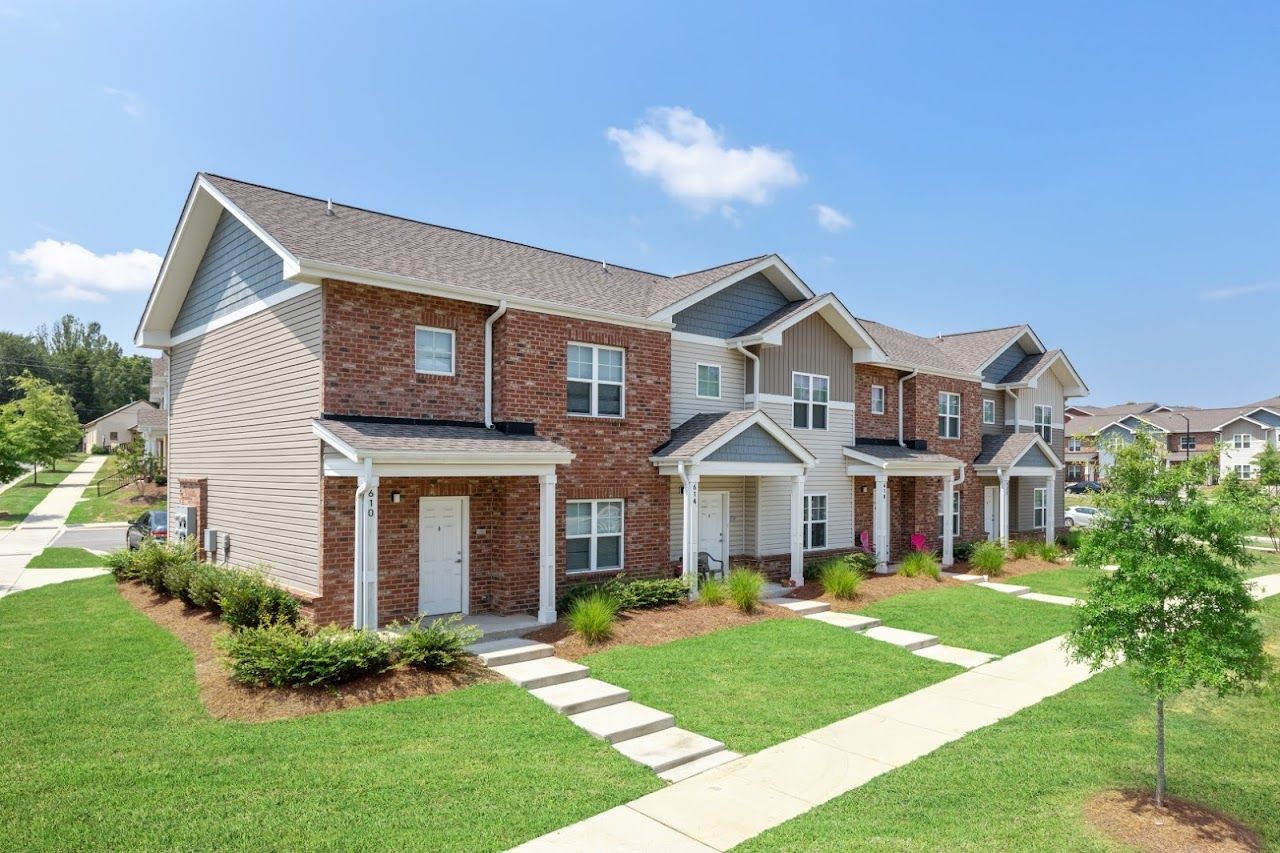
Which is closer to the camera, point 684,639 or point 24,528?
point 684,639


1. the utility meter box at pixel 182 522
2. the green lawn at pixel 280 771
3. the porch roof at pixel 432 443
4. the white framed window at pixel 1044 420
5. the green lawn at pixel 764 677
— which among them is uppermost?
the white framed window at pixel 1044 420

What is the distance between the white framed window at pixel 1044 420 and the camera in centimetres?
2862

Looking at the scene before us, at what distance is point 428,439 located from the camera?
12.1 m

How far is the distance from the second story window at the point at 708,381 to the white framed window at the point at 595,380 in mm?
2624

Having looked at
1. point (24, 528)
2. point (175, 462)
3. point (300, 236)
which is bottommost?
point (24, 528)

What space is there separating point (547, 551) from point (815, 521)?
943 centimetres

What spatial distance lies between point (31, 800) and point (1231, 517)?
10537mm

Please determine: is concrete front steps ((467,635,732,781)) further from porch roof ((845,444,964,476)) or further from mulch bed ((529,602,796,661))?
porch roof ((845,444,964,476))

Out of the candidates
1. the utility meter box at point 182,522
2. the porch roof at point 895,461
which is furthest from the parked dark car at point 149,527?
the porch roof at point 895,461

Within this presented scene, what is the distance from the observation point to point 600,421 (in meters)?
15.2

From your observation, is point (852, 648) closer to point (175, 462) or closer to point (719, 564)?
point (719, 564)

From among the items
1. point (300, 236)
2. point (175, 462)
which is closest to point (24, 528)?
point (175, 462)

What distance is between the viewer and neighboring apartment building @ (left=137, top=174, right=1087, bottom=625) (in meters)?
12.2

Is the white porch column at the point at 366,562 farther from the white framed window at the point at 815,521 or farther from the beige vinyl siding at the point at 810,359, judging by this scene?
the white framed window at the point at 815,521
